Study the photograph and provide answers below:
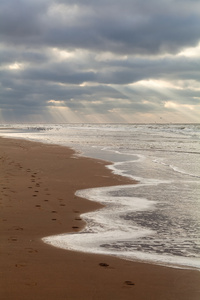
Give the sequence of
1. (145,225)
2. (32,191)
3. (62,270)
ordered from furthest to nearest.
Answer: (32,191) < (145,225) < (62,270)

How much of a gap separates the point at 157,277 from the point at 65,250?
6.02 ft

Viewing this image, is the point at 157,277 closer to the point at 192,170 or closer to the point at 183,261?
the point at 183,261

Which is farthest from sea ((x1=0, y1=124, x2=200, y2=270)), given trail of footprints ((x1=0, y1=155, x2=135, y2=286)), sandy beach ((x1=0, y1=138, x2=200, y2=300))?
trail of footprints ((x1=0, y1=155, x2=135, y2=286))

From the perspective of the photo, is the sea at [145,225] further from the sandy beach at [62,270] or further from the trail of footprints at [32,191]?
the trail of footprints at [32,191]

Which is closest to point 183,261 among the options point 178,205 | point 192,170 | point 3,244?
point 3,244

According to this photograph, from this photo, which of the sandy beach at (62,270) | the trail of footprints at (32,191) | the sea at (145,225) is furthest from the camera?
the sea at (145,225)

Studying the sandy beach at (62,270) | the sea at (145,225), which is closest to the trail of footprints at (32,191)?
the sandy beach at (62,270)

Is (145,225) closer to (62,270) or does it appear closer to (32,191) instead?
(62,270)

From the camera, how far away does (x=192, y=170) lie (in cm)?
1777

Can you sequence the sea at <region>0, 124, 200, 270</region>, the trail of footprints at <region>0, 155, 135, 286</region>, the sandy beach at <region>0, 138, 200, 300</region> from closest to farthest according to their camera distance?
the sandy beach at <region>0, 138, 200, 300</region>, the trail of footprints at <region>0, 155, 135, 286</region>, the sea at <region>0, 124, 200, 270</region>

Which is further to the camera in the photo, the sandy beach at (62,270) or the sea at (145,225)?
the sea at (145,225)

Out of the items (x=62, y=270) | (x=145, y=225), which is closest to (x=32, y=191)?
(x=145, y=225)

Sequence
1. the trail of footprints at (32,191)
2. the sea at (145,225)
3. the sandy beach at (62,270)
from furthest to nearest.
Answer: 1. the sea at (145,225)
2. the trail of footprints at (32,191)
3. the sandy beach at (62,270)

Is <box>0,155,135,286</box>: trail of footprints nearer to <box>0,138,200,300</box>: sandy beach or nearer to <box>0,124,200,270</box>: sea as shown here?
<box>0,138,200,300</box>: sandy beach
